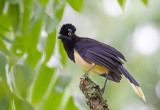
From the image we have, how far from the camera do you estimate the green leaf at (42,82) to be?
9.03 feet

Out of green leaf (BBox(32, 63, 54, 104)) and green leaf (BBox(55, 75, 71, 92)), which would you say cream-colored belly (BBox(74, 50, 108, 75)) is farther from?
green leaf (BBox(32, 63, 54, 104))

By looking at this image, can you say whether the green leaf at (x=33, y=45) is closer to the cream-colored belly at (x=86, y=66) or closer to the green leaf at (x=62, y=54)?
the green leaf at (x=62, y=54)

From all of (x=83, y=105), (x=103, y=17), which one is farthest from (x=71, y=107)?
(x=103, y=17)

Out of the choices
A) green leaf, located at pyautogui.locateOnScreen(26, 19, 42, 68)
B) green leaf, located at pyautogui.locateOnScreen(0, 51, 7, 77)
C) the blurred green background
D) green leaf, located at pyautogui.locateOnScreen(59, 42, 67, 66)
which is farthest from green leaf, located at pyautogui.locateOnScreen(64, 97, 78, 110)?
green leaf, located at pyautogui.locateOnScreen(0, 51, 7, 77)

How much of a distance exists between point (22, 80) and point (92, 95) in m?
0.54

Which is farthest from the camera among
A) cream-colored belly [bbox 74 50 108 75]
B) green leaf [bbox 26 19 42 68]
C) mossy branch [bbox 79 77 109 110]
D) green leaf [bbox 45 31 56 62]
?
green leaf [bbox 26 19 42 68]

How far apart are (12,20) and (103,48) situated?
2.15ft

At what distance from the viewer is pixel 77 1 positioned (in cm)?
268

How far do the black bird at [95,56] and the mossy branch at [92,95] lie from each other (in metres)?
0.08

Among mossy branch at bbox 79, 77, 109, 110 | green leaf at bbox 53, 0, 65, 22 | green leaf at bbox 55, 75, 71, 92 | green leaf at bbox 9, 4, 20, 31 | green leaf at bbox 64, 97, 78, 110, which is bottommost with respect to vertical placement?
mossy branch at bbox 79, 77, 109, 110

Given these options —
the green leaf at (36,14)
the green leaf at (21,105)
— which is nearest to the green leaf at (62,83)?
the green leaf at (21,105)

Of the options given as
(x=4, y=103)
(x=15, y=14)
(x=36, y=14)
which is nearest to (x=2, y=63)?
(x=4, y=103)

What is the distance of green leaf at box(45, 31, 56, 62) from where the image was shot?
268cm

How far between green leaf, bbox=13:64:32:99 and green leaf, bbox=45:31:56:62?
0.15m
